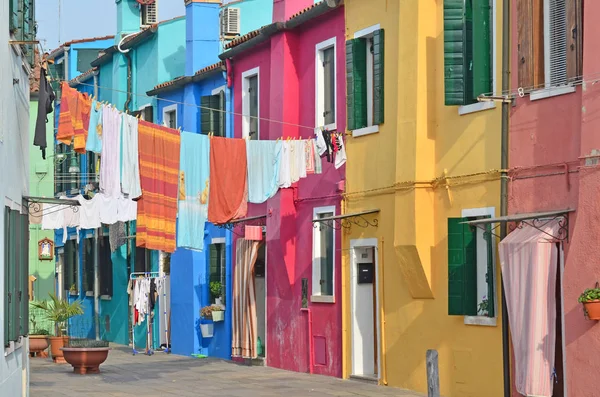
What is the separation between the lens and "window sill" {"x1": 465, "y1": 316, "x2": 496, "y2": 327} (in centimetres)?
1798

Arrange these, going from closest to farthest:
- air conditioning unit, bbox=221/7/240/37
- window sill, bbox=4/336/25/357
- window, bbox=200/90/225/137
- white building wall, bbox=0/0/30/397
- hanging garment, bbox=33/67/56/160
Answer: white building wall, bbox=0/0/30/397, window sill, bbox=4/336/25/357, hanging garment, bbox=33/67/56/160, window, bbox=200/90/225/137, air conditioning unit, bbox=221/7/240/37

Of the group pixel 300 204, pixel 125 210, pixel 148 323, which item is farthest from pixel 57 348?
pixel 300 204

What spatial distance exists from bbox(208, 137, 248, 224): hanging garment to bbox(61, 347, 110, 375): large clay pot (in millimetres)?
5539

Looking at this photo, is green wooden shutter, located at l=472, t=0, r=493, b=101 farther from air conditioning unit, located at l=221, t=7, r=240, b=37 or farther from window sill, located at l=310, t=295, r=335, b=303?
air conditioning unit, located at l=221, t=7, r=240, b=37

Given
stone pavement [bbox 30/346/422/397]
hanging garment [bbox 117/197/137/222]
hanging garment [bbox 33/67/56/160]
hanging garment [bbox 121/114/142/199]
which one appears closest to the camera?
hanging garment [bbox 33/67/56/160]

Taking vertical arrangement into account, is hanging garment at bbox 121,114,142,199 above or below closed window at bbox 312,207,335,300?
above

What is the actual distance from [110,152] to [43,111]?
177cm

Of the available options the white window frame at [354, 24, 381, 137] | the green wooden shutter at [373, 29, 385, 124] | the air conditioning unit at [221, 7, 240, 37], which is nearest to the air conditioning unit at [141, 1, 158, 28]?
the air conditioning unit at [221, 7, 240, 37]

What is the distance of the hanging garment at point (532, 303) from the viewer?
16344mm

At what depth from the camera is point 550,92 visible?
16734 millimetres

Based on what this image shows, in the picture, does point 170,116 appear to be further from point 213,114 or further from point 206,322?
point 206,322

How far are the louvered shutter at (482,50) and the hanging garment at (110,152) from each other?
562 centimetres

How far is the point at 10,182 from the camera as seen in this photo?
16625 mm

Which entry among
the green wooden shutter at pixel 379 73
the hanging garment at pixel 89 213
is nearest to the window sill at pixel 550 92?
the green wooden shutter at pixel 379 73
